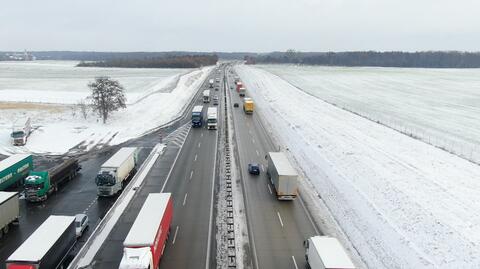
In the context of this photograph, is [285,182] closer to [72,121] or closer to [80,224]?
[80,224]

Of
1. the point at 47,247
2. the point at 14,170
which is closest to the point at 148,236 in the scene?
the point at 47,247

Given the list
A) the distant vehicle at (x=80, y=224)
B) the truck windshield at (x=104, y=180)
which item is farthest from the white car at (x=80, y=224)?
the truck windshield at (x=104, y=180)

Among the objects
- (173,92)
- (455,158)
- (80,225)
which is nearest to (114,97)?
(173,92)

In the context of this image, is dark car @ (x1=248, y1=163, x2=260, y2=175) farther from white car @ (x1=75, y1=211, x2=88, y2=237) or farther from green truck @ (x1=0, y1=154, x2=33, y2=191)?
green truck @ (x1=0, y1=154, x2=33, y2=191)

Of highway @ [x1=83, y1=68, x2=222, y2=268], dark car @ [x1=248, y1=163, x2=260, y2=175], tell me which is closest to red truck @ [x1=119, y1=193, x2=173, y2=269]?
highway @ [x1=83, y1=68, x2=222, y2=268]

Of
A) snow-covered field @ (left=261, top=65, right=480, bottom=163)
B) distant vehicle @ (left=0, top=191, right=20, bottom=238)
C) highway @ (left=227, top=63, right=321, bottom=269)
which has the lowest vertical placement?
highway @ (left=227, top=63, right=321, bottom=269)

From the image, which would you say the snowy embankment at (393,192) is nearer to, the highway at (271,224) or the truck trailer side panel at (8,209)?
the highway at (271,224)

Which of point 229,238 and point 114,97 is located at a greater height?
point 114,97

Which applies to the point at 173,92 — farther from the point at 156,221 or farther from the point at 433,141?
the point at 156,221
